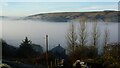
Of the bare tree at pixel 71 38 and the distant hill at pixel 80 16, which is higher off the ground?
the distant hill at pixel 80 16

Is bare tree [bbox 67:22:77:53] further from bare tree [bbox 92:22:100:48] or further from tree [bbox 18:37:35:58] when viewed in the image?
tree [bbox 18:37:35:58]

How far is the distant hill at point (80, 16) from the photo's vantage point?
315 centimetres

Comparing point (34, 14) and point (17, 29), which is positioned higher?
point (34, 14)

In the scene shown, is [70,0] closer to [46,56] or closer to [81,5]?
[81,5]

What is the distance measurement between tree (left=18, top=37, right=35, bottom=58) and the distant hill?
35cm

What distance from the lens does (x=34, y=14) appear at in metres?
3.18

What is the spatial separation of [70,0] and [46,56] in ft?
2.88

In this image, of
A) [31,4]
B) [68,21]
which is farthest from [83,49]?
[31,4]

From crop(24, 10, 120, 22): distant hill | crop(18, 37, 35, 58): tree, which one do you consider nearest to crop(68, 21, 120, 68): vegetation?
crop(24, 10, 120, 22): distant hill

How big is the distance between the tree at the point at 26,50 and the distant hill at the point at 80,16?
1.14 ft

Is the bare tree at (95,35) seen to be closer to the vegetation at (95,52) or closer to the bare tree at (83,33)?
the vegetation at (95,52)

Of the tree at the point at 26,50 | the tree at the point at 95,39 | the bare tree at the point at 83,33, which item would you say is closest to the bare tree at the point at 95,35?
the tree at the point at 95,39

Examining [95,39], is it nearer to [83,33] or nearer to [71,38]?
[83,33]

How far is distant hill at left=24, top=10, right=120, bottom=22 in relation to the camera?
315cm
